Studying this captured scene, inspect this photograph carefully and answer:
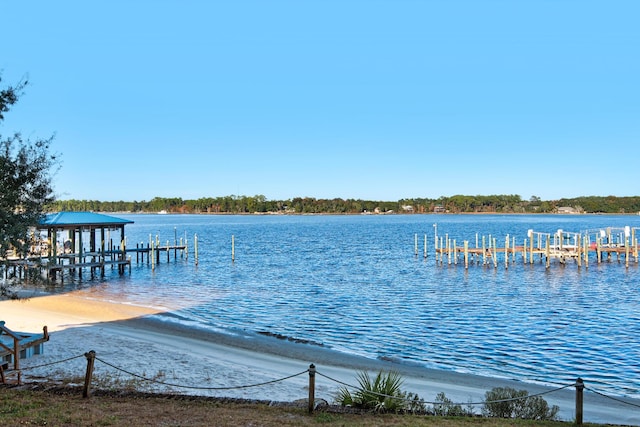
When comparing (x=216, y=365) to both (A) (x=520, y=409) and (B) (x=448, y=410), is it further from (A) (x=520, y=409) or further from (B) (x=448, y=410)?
(A) (x=520, y=409)

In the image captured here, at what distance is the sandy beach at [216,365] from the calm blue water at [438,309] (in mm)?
1710

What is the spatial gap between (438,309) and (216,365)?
1708cm

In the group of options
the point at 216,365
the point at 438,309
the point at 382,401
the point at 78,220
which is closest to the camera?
the point at 382,401

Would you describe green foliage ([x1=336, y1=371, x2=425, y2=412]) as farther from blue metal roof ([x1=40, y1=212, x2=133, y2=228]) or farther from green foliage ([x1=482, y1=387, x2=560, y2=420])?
blue metal roof ([x1=40, y1=212, x2=133, y2=228])

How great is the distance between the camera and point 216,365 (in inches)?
669

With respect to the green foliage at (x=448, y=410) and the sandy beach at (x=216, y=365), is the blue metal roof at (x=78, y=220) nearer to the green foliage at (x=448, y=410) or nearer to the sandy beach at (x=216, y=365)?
the sandy beach at (x=216, y=365)

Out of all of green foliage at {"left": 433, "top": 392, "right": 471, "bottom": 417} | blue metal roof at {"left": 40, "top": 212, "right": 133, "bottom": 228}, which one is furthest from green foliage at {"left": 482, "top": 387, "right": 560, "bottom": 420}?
blue metal roof at {"left": 40, "top": 212, "right": 133, "bottom": 228}

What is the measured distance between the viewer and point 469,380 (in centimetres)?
1678

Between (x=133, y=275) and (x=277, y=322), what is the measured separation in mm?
26845

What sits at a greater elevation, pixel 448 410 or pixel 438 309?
pixel 448 410

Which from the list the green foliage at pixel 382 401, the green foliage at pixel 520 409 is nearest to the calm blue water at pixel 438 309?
the green foliage at pixel 520 409

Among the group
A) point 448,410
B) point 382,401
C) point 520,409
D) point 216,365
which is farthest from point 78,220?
point 520,409

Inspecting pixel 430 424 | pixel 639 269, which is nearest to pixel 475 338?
pixel 430 424

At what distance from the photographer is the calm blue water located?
1988 centimetres
